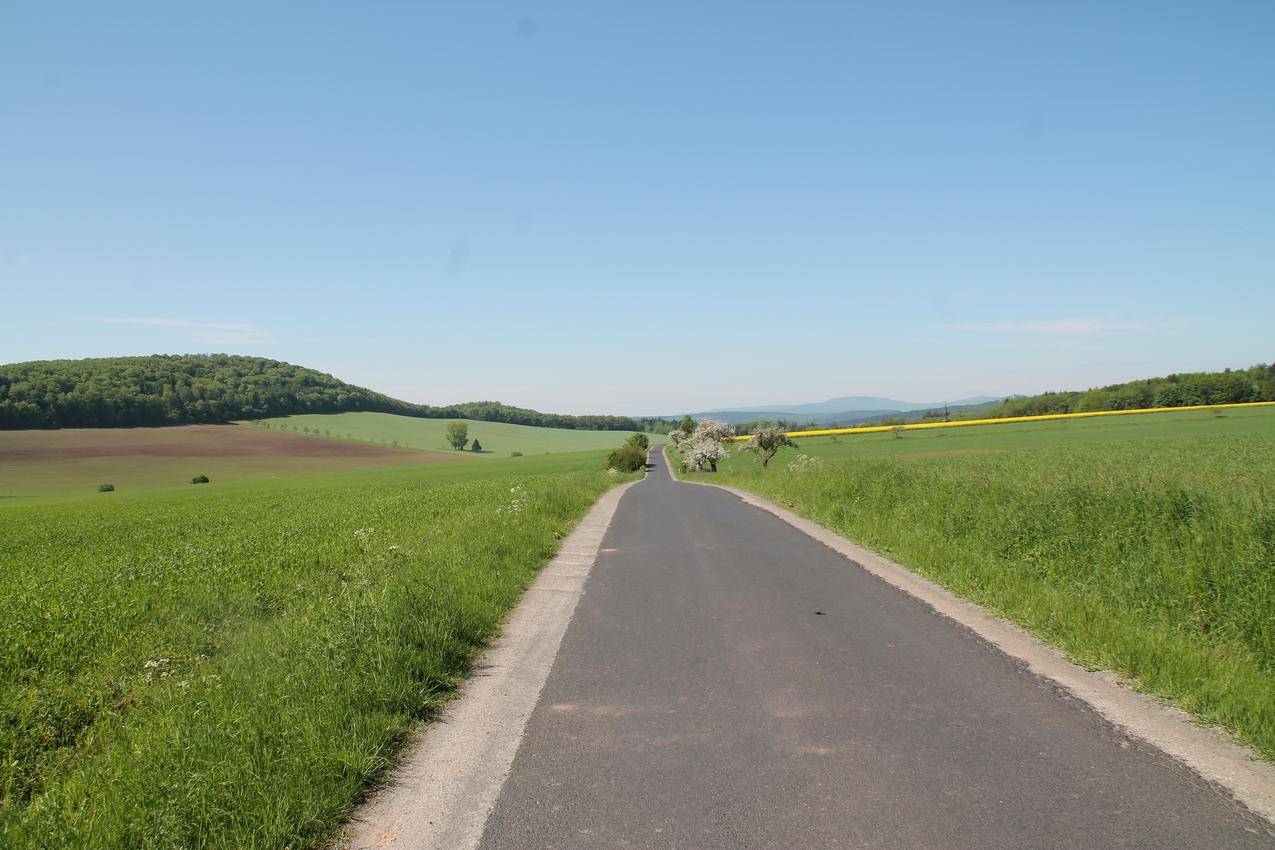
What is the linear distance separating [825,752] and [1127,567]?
633 cm

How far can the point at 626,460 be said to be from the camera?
7288 cm

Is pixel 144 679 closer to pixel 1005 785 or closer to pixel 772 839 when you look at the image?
pixel 772 839

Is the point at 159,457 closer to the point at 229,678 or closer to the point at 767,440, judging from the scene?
the point at 767,440

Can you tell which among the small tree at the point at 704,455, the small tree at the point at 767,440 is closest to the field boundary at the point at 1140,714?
the small tree at the point at 767,440

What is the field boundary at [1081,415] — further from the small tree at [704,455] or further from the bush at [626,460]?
the bush at [626,460]

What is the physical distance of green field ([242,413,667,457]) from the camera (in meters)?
113

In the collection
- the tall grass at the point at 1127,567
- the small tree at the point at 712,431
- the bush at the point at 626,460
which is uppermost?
the small tree at the point at 712,431

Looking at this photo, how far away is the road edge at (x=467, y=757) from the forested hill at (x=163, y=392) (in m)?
101

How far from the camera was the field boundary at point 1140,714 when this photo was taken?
4.03m

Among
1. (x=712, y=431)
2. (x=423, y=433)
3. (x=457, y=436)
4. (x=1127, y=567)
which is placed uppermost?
(x=423, y=433)

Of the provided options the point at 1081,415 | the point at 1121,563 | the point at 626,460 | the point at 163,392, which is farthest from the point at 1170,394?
the point at 163,392

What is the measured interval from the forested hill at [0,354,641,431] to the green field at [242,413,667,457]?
214 inches

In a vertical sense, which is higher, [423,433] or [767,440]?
[423,433]

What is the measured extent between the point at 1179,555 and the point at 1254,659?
260 centimetres
